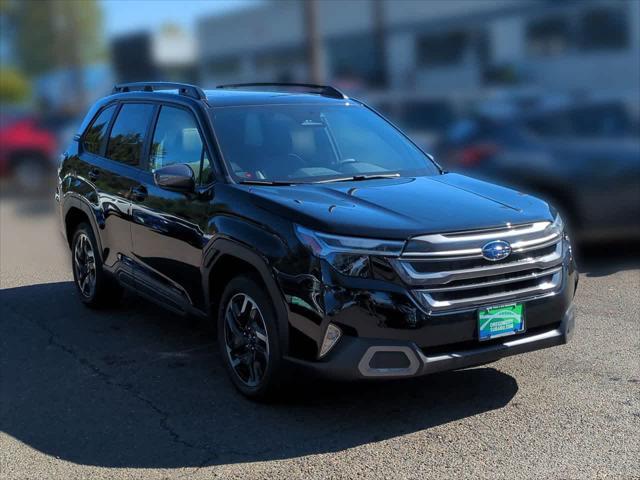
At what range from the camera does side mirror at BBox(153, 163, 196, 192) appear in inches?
219

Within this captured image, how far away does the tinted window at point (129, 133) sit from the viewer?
21.6 feet

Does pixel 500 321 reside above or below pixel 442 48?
above

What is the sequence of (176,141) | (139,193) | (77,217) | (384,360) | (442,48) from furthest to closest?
1. (442,48)
2. (77,217)
3. (139,193)
4. (176,141)
5. (384,360)

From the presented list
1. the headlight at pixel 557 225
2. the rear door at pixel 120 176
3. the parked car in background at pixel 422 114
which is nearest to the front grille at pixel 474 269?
the headlight at pixel 557 225

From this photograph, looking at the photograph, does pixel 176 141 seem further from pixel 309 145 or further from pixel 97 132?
pixel 97 132

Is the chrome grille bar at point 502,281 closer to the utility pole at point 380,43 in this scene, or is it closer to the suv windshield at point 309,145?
the suv windshield at point 309,145

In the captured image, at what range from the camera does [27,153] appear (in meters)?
18.4

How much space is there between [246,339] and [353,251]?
1010mm

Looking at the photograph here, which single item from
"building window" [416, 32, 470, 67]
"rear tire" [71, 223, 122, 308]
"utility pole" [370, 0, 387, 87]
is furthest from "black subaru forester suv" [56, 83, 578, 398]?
"building window" [416, 32, 470, 67]

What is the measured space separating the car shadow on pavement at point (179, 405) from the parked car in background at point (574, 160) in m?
3.76

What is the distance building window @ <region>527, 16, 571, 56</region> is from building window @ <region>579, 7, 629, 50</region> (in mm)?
642

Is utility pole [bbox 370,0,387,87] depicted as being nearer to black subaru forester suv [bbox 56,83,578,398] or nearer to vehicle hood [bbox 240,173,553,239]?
black subaru forester suv [bbox 56,83,578,398]

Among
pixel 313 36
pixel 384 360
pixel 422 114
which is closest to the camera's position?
pixel 384 360

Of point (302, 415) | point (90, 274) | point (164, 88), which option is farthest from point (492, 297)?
point (90, 274)
